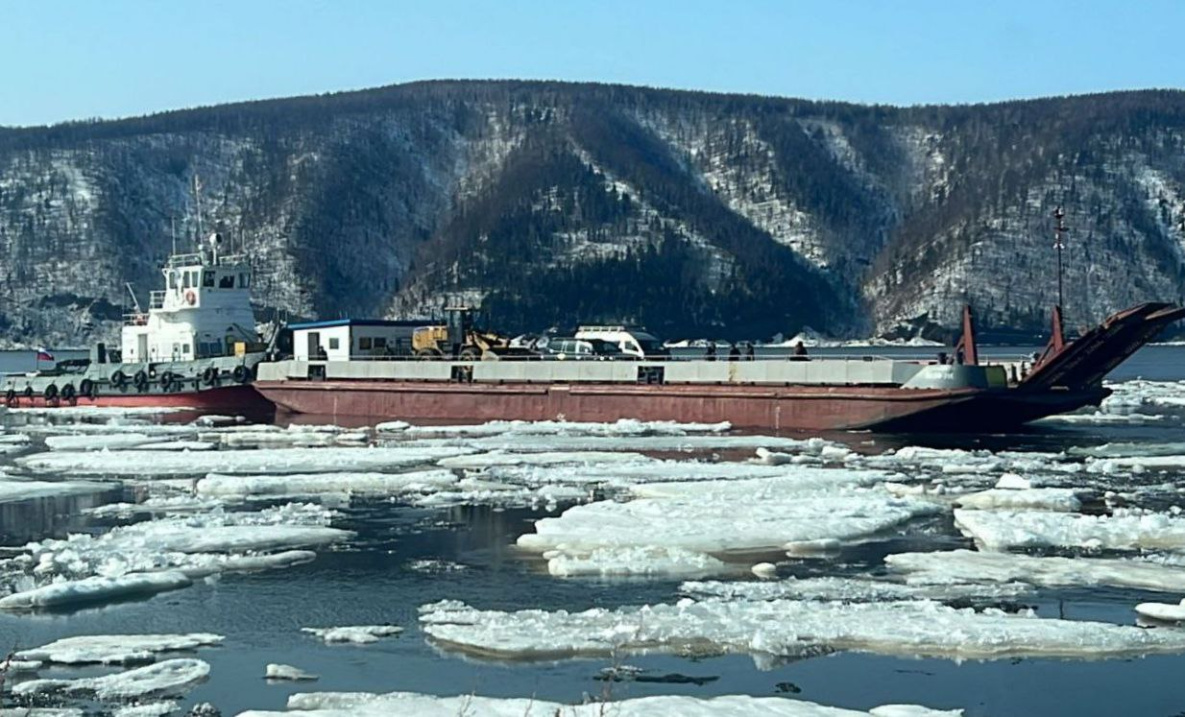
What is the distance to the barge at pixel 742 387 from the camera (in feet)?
122

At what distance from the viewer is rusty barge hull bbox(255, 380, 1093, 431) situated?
122ft

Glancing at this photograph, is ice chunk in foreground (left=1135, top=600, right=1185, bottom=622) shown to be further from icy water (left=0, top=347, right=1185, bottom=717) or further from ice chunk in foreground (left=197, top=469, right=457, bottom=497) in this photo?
ice chunk in foreground (left=197, top=469, right=457, bottom=497)

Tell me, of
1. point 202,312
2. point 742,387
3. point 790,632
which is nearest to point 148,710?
point 790,632

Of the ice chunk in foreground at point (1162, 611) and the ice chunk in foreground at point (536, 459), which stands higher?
the ice chunk in foreground at point (536, 459)

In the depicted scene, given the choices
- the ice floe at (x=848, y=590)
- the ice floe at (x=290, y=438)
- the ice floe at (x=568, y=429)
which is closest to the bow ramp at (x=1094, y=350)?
the ice floe at (x=568, y=429)

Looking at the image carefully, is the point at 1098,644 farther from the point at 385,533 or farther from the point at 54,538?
the point at 54,538

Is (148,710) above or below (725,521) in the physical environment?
below

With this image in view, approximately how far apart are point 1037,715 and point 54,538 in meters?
14.3

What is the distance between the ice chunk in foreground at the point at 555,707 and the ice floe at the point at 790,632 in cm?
162

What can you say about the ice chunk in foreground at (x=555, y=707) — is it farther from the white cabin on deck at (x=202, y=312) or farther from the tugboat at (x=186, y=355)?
the white cabin on deck at (x=202, y=312)

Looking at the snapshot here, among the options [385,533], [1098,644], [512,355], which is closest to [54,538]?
[385,533]

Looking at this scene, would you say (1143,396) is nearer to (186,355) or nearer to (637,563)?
(186,355)

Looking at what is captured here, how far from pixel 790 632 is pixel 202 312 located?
4417 cm

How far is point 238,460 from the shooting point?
104 ft
